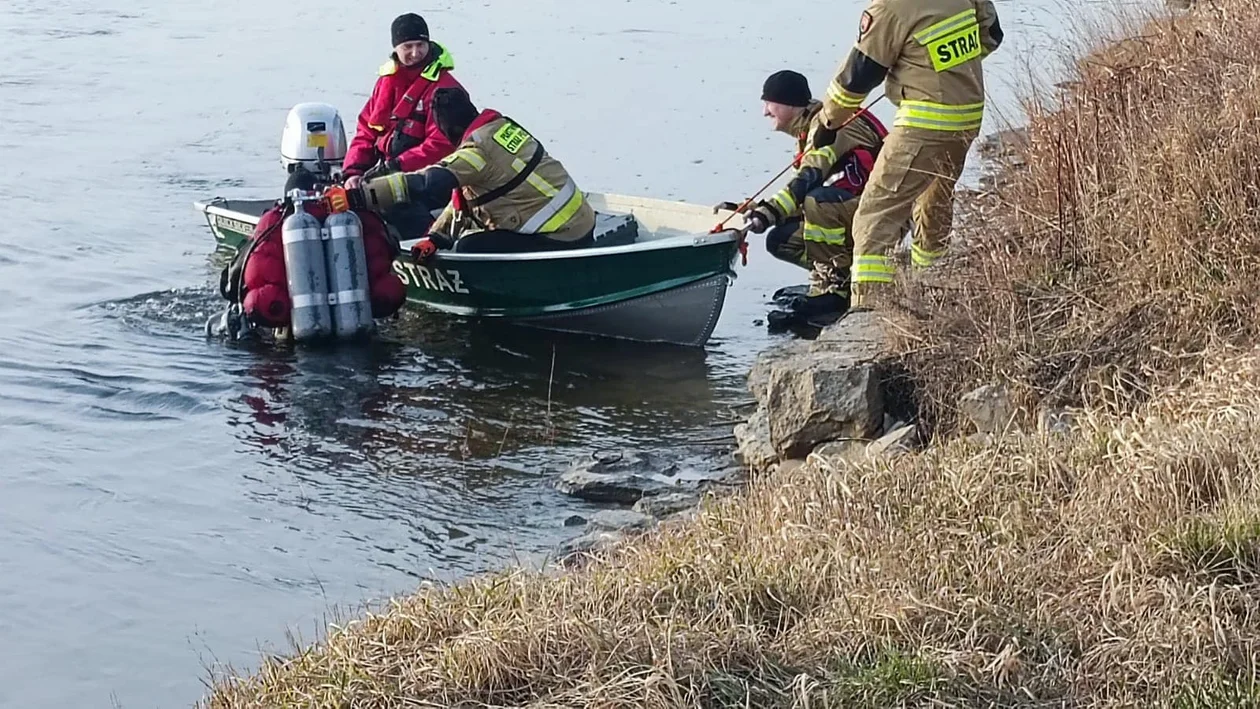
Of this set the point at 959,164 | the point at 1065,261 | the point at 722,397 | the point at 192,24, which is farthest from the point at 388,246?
the point at 192,24

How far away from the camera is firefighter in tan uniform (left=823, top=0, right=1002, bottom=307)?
783 centimetres

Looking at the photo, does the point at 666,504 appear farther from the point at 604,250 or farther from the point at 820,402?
the point at 604,250

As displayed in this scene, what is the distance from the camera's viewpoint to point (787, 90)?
31.0 feet

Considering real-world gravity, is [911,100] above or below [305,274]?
above

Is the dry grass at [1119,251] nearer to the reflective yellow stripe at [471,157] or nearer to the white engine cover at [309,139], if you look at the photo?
the reflective yellow stripe at [471,157]

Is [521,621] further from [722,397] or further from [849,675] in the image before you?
[722,397]

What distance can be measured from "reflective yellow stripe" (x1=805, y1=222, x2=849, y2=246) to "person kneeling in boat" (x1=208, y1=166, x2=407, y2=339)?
238cm

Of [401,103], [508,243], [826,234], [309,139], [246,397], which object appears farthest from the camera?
[401,103]

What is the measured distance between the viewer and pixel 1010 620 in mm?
4004

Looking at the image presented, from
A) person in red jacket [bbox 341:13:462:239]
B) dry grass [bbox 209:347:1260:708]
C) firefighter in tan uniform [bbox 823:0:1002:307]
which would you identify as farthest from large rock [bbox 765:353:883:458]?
person in red jacket [bbox 341:13:462:239]

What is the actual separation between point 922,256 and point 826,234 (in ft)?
4.60

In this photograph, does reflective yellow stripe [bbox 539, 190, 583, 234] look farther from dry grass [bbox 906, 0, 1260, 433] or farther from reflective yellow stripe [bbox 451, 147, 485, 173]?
dry grass [bbox 906, 0, 1260, 433]

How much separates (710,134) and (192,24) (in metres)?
10.3

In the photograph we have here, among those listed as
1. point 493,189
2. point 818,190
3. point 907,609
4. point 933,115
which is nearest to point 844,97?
point 933,115
